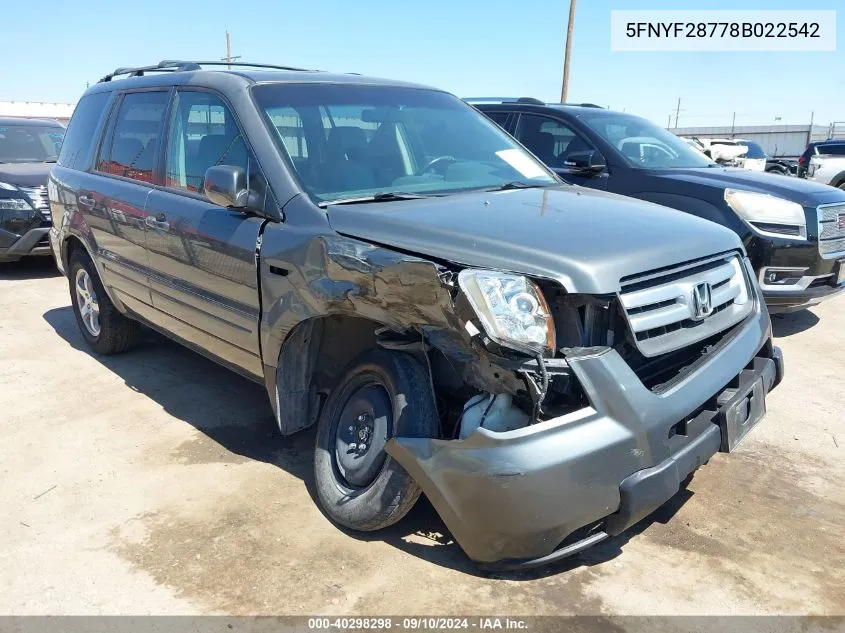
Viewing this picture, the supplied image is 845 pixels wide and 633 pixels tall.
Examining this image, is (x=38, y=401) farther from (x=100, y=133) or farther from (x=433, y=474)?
(x=433, y=474)

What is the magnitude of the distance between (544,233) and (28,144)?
31.7ft

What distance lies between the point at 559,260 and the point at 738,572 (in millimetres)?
1474

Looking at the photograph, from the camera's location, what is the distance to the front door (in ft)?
20.9

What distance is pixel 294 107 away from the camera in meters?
3.65

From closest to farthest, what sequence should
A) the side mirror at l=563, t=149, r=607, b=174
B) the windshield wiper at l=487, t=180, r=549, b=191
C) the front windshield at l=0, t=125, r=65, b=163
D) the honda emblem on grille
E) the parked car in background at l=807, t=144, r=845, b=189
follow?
the honda emblem on grille < the windshield wiper at l=487, t=180, r=549, b=191 < the side mirror at l=563, t=149, r=607, b=174 < the front windshield at l=0, t=125, r=65, b=163 < the parked car in background at l=807, t=144, r=845, b=189

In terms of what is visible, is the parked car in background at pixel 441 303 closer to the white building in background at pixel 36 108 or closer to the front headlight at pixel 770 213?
the front headlight at pixel 770 213

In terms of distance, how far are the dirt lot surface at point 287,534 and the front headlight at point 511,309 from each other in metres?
1.01

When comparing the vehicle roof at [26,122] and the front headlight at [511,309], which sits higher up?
the vehicle roof at [26,122]

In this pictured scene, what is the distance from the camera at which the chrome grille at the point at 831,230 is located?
5.75 m

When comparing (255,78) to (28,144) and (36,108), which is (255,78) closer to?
(28,144)

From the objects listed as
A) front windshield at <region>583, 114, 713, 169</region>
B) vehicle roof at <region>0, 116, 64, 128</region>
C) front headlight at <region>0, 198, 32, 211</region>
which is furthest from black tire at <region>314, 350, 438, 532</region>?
vehicle roof at <region>0, 116, 64, 128</region>

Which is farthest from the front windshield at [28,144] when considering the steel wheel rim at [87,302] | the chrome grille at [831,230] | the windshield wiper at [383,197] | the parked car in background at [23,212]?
the chrome grille at [831,230]

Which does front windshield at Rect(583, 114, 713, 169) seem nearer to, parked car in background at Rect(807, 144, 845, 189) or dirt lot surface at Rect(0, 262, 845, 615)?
dirt lot surface at Rect(0, 262, 845, 615)

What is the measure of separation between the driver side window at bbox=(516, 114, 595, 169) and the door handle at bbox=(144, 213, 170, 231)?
3712 millimetres
